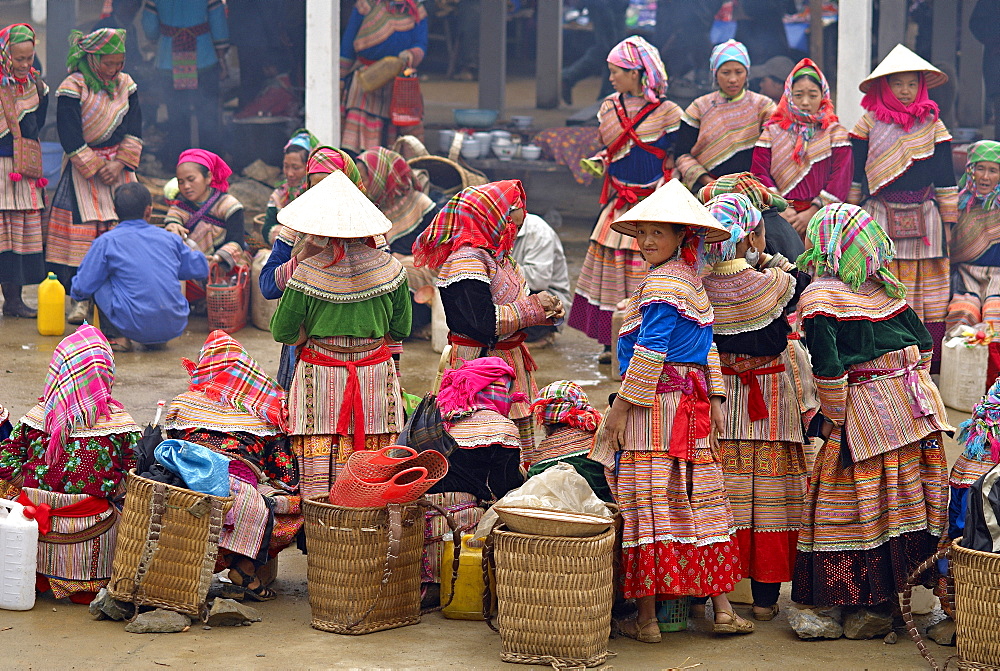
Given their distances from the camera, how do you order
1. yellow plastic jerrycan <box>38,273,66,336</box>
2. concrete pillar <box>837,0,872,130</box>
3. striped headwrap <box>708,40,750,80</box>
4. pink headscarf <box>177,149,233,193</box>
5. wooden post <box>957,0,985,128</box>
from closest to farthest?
Result: striped headwrap <box>708,40,750,80</box>, yellow plastic jerrycan <box>38,273,66,336</box>, pink headscarf <box>177,149,233,193</box>, concrete pillar <box>837,0,872,130</box>, wooden post <box>957,0,985,128</box>

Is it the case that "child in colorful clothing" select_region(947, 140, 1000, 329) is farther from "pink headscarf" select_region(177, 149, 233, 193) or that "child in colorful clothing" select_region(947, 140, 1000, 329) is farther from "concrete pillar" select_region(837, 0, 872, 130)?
"pink headscarf" select_region(177, 149, 233, 193)

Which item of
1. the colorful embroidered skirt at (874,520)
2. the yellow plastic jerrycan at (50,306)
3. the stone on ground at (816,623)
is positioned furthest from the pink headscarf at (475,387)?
the yellow plastic jerrycan at (50,306)

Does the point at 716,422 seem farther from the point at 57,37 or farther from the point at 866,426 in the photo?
the point at 57,37

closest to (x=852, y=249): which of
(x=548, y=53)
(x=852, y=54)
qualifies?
(x=852, y=54)

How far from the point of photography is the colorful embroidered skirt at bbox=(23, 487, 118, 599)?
5.25m

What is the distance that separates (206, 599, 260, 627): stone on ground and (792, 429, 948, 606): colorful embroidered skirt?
6.99 feet

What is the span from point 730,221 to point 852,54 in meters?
6.15

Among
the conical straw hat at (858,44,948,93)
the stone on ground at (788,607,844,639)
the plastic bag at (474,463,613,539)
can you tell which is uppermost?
the conical straw hat at (858,44,948,93)

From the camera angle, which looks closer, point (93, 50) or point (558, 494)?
point (558, 494)

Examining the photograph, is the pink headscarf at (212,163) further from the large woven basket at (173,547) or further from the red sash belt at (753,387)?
→ the red sash belt at (753,387)

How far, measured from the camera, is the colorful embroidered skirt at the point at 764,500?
5.19m

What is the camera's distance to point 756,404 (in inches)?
203

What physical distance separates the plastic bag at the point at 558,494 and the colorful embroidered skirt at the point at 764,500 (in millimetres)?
574

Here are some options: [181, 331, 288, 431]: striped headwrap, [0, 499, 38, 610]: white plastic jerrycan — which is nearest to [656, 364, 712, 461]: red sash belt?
[181, 331, 288, 431]: striped headwrap
